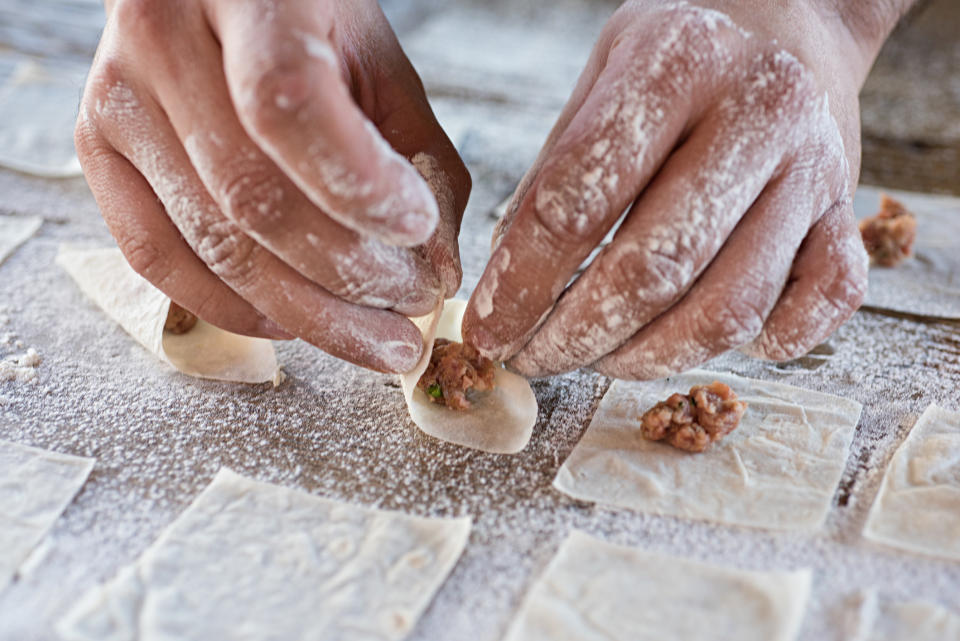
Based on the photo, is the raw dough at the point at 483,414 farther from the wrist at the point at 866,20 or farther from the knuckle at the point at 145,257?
the wrist at the point at 866,20

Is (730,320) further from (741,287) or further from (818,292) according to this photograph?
(818,292)

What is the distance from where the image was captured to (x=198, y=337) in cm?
165

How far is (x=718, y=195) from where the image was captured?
1185mm

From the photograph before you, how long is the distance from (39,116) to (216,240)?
174cm

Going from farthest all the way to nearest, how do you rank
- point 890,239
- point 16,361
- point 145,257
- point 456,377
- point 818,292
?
point 890,239
point 16,361
point 456,377
point 145,257
point 818,292

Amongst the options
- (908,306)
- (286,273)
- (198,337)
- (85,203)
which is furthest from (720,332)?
(85,203)

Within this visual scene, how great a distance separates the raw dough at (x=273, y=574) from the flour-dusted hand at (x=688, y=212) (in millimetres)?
372

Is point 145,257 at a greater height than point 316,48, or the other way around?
point 316,48

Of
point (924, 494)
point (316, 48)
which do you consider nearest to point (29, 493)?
point (316, 48)

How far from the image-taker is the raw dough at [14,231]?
76.4 inches

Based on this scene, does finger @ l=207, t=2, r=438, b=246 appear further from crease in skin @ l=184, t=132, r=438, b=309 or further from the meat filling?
the meat filling

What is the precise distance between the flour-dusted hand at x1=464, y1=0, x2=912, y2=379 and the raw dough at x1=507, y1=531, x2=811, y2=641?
33 centimetres

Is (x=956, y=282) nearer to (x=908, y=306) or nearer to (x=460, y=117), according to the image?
(x=908, y=306)

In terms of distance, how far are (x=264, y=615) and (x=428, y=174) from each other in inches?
29.8
